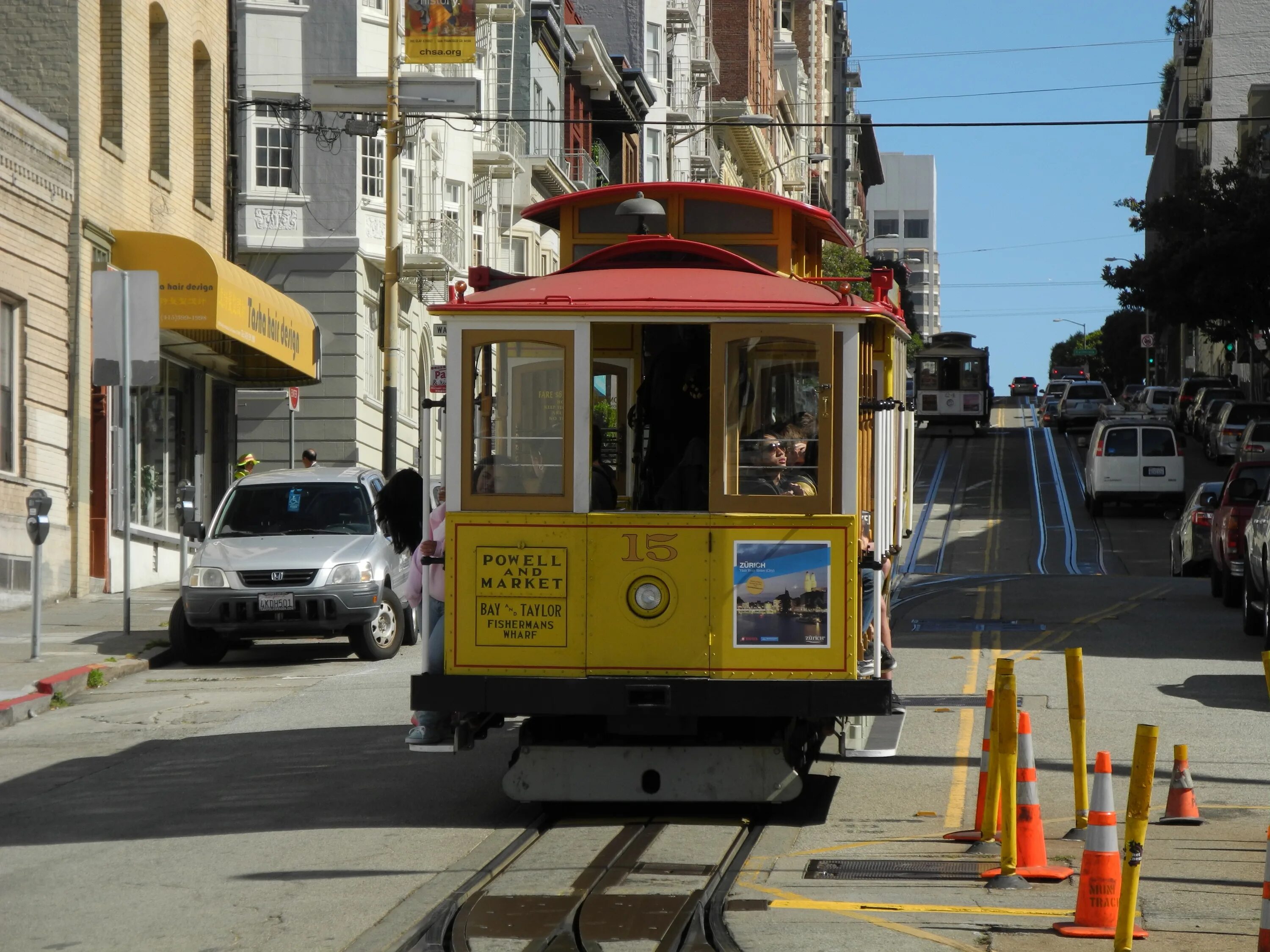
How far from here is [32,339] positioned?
22.4m

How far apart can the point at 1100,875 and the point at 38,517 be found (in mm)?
11688

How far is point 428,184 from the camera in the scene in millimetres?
36406

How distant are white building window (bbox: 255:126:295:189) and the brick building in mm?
8504

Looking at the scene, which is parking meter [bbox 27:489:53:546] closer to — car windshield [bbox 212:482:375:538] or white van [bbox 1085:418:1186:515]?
car windshield [bbox 212:482:375:538]

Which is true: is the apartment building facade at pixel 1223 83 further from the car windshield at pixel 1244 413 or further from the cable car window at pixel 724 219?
the cable car window at pixel 724 219

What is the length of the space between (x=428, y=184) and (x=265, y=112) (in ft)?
17.4

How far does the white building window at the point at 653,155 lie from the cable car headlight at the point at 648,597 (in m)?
54.9

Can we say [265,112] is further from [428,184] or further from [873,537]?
[873,537]

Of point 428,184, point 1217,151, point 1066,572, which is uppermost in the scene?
point 1217,151

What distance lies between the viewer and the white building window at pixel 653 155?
A: 63.8 metres

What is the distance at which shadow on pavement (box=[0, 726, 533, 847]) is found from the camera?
9656 millimetres

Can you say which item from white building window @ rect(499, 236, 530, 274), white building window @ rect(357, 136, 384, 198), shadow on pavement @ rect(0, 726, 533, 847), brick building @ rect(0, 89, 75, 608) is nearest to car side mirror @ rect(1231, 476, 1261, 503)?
shadow on pavement @ rect(0, 726, 533, 847)

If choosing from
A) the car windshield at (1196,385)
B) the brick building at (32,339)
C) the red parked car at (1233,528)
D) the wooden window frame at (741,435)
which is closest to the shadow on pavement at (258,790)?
the wooden window frame at (741,435)

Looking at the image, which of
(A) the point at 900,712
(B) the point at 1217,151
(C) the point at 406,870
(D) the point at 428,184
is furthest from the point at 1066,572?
(B) the point at 1217,151
